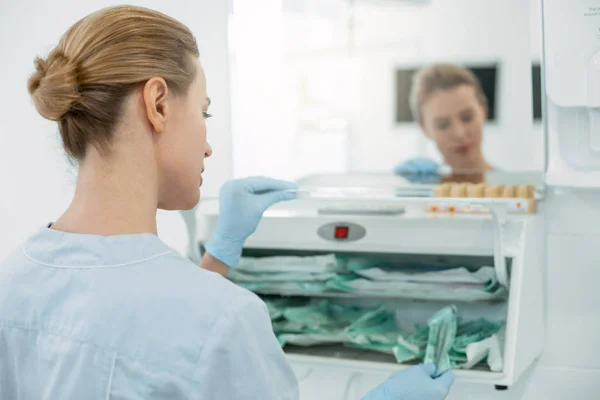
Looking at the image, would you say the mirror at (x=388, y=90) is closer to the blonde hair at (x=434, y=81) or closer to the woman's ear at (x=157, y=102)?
the blonde hair at (x=434, y=81)

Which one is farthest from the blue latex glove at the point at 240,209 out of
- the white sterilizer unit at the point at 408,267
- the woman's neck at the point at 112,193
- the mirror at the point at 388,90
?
the woman's neck at the point at 112,193

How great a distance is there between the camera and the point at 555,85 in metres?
1.20

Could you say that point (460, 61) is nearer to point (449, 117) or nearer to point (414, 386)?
point (449, 117)

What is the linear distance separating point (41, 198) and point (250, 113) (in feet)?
1.89

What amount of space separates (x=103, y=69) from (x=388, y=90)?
0.79 meters

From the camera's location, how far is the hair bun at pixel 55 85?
783mm

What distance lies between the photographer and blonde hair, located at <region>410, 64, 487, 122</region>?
1402mm

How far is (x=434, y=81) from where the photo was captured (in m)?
1.44

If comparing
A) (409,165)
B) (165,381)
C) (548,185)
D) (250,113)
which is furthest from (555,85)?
(165,381)

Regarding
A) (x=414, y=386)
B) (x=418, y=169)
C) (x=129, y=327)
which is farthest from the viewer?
(x=418, y=169)

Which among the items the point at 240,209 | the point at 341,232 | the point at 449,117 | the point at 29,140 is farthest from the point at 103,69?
the point at 29,140

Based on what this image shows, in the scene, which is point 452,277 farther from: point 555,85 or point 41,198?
point 41,198

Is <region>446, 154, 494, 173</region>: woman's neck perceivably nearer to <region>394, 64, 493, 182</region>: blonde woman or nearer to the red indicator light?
<region>394, 64, 493, 182</region>: blonde woman

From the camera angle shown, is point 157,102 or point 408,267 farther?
point 408,267
